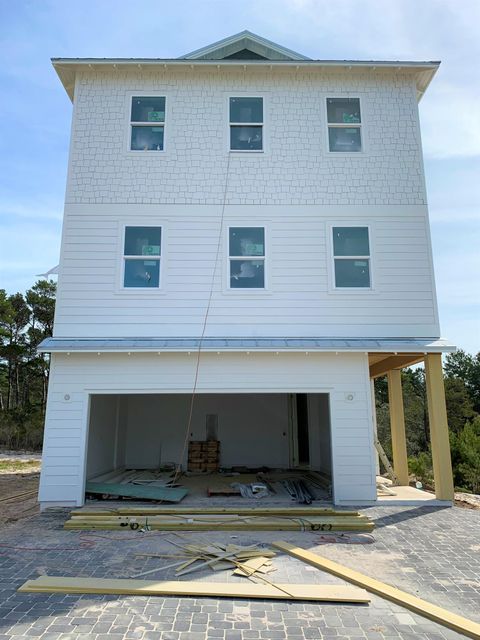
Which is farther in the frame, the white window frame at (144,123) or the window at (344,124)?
the window at (344,124)

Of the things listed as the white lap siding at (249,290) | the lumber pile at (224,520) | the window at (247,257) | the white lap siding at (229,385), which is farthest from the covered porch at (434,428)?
the window at (247,257)

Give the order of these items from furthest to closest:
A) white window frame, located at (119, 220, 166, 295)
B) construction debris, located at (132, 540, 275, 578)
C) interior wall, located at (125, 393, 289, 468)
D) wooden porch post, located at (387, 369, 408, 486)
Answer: interior wall, located at (125, 393, 289, 468)
wooden porch post, located at (387, 369, 408, 486)
white window frame, located at (119, 220, 166, 295)
construction debris, located at (132, 540, 275, 578)

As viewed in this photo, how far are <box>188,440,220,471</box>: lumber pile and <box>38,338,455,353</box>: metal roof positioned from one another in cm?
527

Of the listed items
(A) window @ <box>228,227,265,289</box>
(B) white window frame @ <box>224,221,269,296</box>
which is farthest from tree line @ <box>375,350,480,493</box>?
(A) window @ <box>228,227,265,289</box>

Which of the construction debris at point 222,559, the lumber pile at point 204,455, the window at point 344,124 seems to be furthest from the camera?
the lumber pile at point 204,455

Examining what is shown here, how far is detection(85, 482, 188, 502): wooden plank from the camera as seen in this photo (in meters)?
8.83

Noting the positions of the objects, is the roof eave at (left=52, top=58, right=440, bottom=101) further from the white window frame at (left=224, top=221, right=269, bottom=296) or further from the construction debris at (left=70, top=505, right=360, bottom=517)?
the construction debris at (left=70, top=505, right=360, bottom=517)

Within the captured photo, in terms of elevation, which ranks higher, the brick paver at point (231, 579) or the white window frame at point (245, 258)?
→ the white window frame at point (245, 258)

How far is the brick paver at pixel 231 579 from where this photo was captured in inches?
151

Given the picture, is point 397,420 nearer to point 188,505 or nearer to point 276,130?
point 188,505

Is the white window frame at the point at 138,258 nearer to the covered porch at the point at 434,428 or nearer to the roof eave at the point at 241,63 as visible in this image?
the roof eave at the point at 241,63

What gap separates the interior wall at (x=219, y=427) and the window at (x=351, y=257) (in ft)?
17.4

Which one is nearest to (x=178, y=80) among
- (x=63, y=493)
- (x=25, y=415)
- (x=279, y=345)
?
(x=279, y=345)

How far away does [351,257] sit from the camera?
974 centimetres
